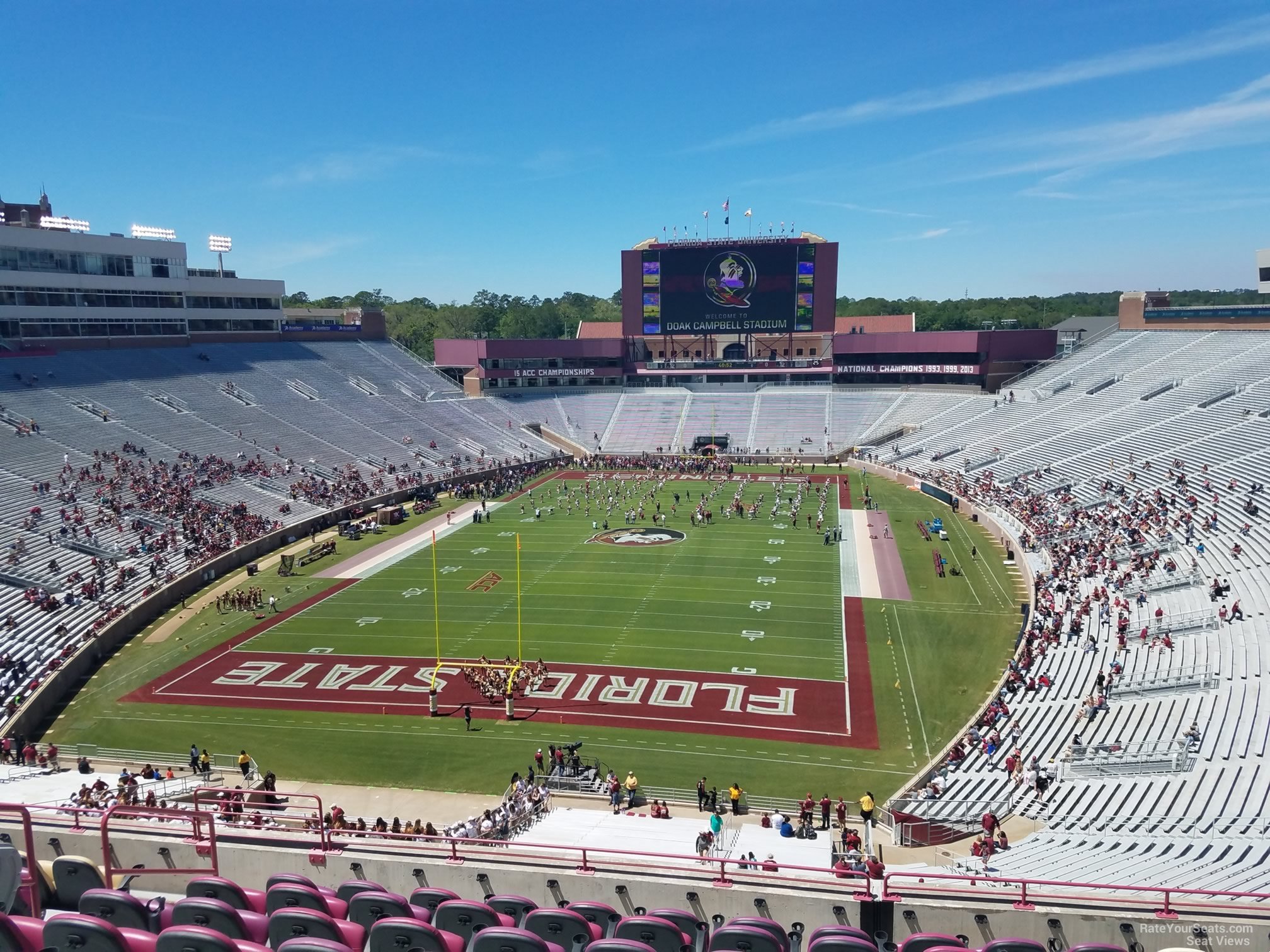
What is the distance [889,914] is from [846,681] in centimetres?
1600

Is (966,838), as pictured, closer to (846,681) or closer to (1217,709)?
(1217,709)

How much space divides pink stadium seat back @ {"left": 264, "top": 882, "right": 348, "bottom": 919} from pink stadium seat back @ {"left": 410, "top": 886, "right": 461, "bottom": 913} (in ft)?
1.72

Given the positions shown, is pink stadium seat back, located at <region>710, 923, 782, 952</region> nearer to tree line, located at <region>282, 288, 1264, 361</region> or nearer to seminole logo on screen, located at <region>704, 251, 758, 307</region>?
seminole logo on screen, located at <region>704, 251, 758, 307</region>

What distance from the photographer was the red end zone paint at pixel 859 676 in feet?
63.9

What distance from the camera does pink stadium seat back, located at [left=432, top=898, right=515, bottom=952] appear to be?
19.9 ft

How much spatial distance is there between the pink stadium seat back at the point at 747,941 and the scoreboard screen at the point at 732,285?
63659mm

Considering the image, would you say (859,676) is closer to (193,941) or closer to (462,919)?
(462,919)

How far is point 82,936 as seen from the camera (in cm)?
495

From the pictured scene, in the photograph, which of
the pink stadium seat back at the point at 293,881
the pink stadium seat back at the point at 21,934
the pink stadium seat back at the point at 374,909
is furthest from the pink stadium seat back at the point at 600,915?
the pink stadium seat back at the point at 21,934

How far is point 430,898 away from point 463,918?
30.6 inches

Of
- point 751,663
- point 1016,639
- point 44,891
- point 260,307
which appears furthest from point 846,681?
point 260,307

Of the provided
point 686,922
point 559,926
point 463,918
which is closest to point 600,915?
point 559,926

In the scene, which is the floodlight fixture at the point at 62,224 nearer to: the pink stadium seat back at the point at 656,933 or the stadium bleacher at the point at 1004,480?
the stadium bleacher at the point at 1004,480

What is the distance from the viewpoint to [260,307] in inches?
2564
